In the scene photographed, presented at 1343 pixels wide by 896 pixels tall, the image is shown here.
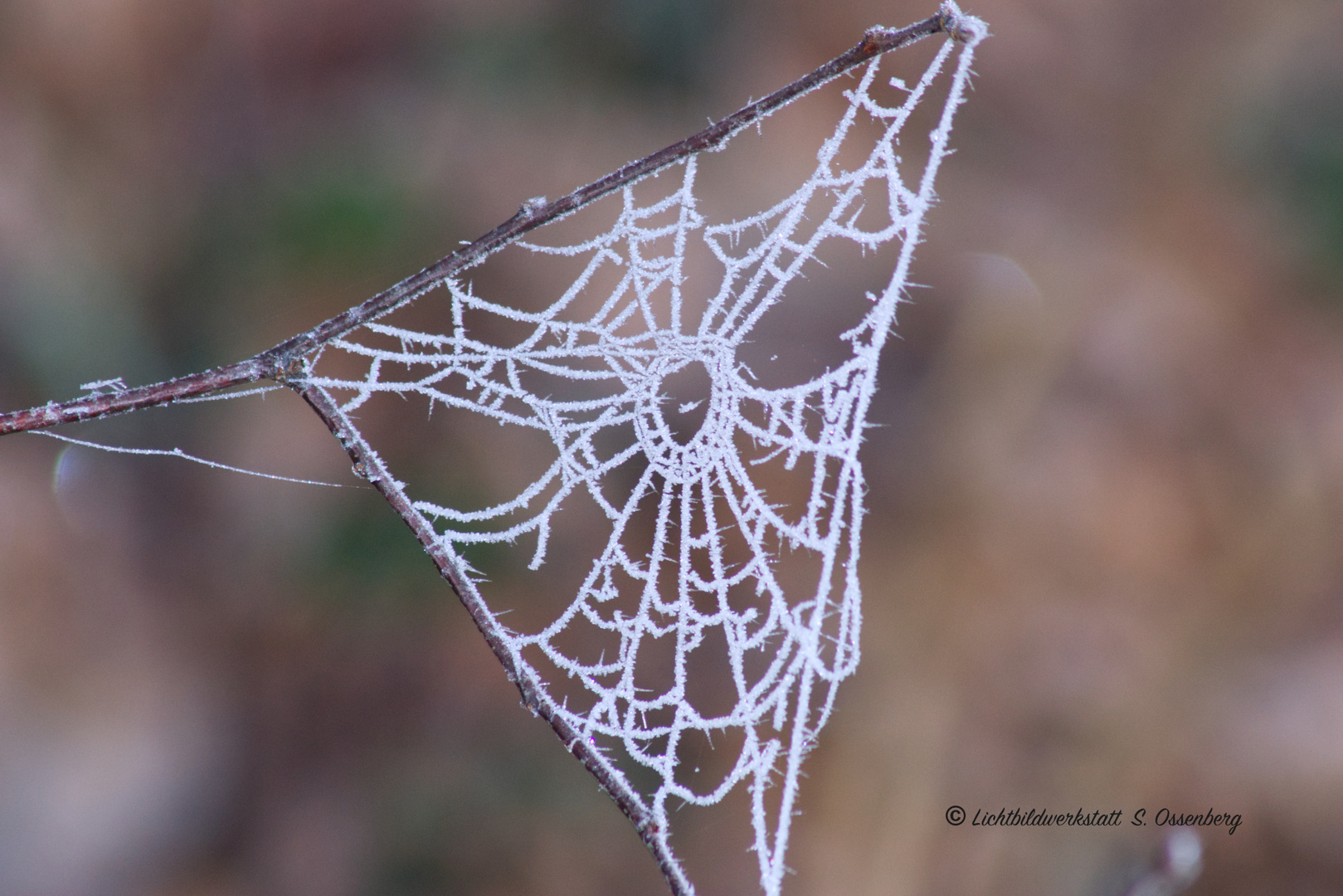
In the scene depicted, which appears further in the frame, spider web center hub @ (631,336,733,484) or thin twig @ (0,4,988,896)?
spider web center hub @ (631,336,733,484)

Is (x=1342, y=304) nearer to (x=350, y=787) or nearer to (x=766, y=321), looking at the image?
(x=766, y=321)

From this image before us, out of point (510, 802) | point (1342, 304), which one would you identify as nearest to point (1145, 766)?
point (1342, 304)

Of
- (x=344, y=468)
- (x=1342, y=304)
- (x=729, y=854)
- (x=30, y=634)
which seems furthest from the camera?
(x=1342, y=304)

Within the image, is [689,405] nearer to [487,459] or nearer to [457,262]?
[457,262]

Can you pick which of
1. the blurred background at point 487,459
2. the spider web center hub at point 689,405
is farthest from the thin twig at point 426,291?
the blurred background at point 487,459

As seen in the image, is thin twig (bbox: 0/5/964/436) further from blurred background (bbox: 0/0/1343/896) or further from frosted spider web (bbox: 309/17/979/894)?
blurred background (bbox: 0/0/1343/896)

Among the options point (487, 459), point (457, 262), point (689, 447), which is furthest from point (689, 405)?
point (487, 459)

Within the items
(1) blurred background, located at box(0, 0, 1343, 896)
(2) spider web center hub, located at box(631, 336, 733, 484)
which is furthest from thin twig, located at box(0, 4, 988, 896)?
(1) blurred background, located at box(0, 0, 1343, 896)
